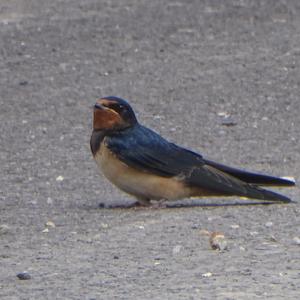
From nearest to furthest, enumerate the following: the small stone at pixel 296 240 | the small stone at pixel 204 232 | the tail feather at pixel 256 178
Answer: the small stone at pixel 296 240 < the small stone at pixel 204 232 < the tail feather at pixel 256 178

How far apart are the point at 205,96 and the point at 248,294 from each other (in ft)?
22.7

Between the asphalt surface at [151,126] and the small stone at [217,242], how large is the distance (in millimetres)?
41

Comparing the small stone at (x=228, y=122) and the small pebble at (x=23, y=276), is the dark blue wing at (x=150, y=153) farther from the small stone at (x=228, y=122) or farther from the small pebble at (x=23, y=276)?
the small stone at (x=228, y=122)

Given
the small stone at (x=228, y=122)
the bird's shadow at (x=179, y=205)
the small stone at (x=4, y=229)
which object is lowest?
the small stone at (x=228, y=122)

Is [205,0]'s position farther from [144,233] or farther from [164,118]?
[144,233]

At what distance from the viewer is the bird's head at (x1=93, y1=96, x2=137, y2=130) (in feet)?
28.6

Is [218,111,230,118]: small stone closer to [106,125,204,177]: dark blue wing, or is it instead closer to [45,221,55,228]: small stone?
[106,125,204,177]: dark blue wing

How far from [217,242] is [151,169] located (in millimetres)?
1506

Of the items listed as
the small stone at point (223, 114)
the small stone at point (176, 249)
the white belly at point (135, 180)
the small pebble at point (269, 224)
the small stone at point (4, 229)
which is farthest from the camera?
the small stone at point (223, 114)

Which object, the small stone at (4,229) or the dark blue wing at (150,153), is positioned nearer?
the small stone at (4,229)

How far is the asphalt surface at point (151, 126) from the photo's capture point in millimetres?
6676

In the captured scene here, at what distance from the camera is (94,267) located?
6.87 meters

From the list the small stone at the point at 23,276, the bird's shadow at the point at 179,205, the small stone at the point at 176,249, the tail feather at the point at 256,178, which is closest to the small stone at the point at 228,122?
the bird's shadow at the point at 179,205

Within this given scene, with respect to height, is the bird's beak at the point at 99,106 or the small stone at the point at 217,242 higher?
the bird's beak at the point at 99,106
